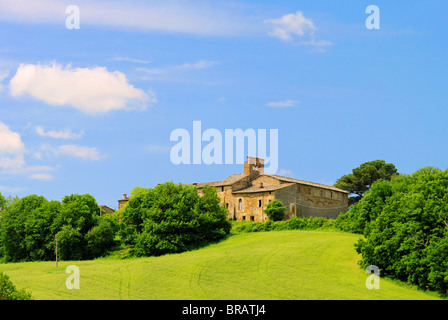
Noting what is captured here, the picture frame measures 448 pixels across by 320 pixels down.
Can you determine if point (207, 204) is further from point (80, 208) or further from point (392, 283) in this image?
point (392, 283)

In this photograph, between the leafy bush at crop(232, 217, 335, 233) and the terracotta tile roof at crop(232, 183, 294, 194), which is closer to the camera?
the leafy bush at crop(232, 217, 335, 233)

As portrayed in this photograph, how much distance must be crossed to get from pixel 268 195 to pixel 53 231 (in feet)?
116

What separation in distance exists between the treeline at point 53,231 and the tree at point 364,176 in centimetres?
5459

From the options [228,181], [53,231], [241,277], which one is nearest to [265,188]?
[228,181]

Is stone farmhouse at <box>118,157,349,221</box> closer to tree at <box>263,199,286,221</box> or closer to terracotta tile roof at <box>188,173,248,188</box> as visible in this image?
terracotta tile roof at <box>188,173,248,188</box>

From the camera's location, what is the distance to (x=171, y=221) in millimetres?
91562

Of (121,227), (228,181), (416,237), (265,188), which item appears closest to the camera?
(416,237)

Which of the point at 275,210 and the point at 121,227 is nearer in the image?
the point at 121,227

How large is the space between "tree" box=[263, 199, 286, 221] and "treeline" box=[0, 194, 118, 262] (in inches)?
1001

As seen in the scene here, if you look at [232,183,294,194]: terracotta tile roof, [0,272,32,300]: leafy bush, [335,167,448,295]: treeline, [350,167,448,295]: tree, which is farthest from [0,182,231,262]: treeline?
[0,272,32,300]: leafy bush

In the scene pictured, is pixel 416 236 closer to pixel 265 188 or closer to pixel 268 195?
pixel 268 195

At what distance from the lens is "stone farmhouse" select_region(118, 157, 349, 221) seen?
101500mm

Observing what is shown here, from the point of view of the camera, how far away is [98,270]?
69.7 meters

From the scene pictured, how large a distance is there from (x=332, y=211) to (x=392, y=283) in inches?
1866
